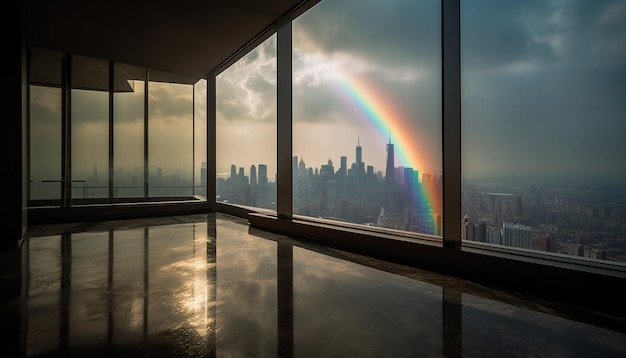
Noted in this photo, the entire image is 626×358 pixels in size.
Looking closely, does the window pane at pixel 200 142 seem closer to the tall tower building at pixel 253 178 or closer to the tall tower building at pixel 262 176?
the tall tower building at pixel 253 178

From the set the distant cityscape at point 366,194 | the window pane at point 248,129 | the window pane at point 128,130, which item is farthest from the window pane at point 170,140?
the distant cityscape at point 366,194

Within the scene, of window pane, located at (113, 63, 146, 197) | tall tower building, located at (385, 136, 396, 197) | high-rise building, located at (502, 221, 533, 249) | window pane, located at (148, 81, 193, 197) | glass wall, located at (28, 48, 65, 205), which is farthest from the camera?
window pane, located at (148, 81, 193, 197)

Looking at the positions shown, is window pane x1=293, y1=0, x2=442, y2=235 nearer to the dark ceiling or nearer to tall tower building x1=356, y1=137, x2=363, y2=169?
tall tower building x1=356, y1=137, x2=363, y2=169

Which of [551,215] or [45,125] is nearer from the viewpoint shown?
[551,215]

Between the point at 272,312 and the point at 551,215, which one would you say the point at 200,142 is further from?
the point at 551,215

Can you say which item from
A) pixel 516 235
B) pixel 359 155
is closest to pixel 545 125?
pixel 516 235

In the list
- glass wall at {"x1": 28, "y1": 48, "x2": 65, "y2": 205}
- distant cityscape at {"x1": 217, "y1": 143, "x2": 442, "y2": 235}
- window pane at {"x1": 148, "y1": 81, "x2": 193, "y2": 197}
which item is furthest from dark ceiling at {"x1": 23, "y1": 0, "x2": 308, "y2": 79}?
distant cityscape at {"x1": 217, "y1": 143, "x2": 442, "y2": 235}

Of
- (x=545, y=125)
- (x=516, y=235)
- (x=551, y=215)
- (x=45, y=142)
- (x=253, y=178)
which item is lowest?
(x=516, y=235)
